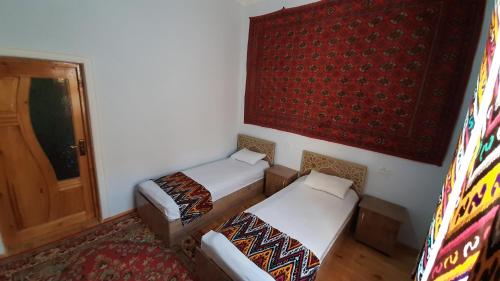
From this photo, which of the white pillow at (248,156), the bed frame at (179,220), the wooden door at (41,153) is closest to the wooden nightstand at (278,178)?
the bed frame at (179,220)

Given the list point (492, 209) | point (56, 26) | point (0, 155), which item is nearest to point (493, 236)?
point (492, 209)

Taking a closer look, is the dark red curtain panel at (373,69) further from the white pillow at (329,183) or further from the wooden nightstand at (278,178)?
the wooden nightstand at (278,178)

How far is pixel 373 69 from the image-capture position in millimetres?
2145

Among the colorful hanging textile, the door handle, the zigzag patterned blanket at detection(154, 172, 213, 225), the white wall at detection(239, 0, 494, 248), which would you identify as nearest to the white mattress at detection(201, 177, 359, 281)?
the white wall at detection(239, 0, 494, 248)

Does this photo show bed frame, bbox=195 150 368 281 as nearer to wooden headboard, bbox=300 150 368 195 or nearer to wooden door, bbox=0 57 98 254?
wooden headboard, bbox=300 150 368 195

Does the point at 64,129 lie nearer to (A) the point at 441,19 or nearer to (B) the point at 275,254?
(B) the point at 275,254

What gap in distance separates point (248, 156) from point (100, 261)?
2.16 meters

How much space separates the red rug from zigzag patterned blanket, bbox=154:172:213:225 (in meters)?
0.40

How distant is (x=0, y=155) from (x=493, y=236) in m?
2.96

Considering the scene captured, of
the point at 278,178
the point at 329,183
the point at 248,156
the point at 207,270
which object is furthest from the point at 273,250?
the point at 248,156

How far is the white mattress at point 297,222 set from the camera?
4.65 feet

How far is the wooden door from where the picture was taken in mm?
1681

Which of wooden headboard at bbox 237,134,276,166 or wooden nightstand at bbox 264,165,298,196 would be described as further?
wooden headboard at bbox 237,134,276,166

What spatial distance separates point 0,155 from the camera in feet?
5.51
